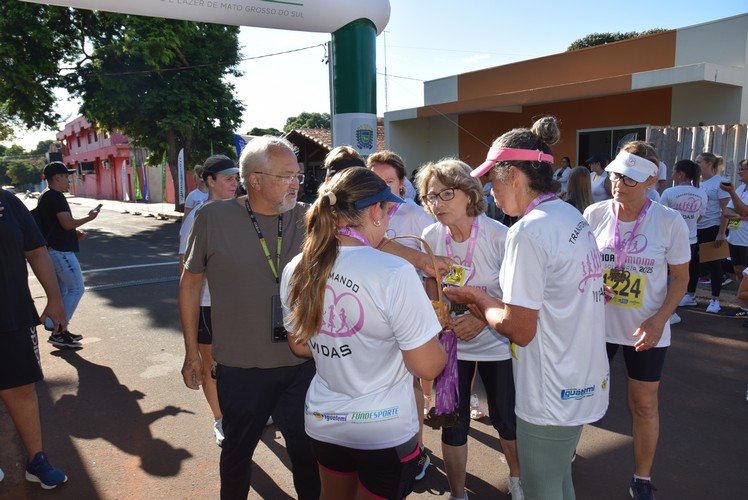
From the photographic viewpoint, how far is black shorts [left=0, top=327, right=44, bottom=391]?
3062 millimetres

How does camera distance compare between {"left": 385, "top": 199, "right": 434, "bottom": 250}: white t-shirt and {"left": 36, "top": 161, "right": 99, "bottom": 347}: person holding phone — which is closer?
{"left": 385, "top": 199, "right": 434, "bottom": 250}: white t-shirt

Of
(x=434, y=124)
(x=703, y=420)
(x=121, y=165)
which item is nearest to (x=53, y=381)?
(x=703, y=420)

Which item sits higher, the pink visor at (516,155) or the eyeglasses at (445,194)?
the pink visor at (516,155)

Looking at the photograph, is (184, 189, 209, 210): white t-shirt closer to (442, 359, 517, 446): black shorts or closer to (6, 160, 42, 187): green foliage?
(442, 359, 517, 446): black shorts

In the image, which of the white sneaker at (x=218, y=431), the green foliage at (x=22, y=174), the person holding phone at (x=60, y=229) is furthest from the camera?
the green foliage at (x=22, y=174)

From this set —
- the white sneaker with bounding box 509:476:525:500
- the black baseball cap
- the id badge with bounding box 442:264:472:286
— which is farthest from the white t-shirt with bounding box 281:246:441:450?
the black baseball cap

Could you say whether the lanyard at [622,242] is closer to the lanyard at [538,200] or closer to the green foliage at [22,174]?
the lanyard at [538,200]

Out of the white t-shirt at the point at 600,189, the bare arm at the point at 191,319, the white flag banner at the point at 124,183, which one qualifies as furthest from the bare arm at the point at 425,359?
the white flag banner at the point at 124,183

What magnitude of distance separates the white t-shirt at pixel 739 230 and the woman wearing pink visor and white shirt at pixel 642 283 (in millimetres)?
5062

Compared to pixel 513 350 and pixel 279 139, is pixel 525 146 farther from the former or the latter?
pixel 279 139

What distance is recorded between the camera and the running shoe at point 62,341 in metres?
6.04

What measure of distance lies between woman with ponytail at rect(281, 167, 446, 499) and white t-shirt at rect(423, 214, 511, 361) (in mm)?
979

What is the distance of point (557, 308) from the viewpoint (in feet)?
6.75

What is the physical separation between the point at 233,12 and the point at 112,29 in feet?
57.8
